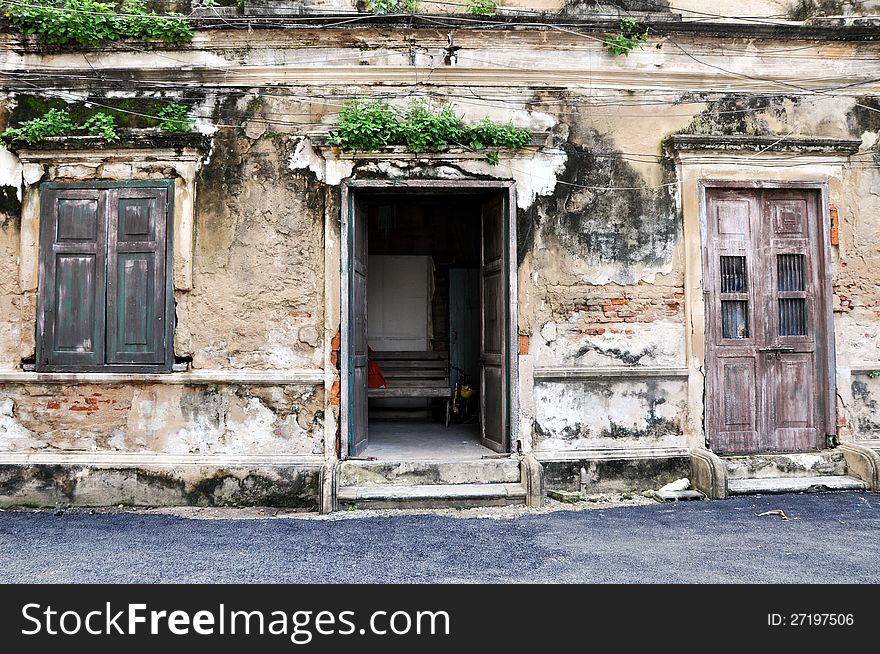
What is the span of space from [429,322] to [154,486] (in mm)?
4778

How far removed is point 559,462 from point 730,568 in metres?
2.00

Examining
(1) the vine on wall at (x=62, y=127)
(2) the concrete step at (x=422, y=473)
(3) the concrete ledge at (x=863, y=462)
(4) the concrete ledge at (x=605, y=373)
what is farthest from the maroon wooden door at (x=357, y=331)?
(3) the concrete ledge at (x=863, y=462)

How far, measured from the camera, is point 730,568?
13.8ft

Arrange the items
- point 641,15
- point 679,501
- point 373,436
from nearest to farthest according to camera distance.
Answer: point 679,501
point 641,15
point 373,436

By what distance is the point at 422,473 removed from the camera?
19.2 feet

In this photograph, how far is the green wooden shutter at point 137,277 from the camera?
5957 mm

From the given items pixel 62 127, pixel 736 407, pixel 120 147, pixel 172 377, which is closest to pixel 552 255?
pixel 736 407

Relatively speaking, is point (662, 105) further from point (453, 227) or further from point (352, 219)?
point (453, 227)

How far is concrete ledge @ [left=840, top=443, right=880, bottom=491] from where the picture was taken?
237 inches

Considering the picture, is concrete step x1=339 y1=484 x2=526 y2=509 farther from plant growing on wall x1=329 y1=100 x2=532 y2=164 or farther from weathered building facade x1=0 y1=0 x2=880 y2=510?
plant growing on wall x1=329 y1=100 x2=532 y2=164

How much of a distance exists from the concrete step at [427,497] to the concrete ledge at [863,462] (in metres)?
3.20

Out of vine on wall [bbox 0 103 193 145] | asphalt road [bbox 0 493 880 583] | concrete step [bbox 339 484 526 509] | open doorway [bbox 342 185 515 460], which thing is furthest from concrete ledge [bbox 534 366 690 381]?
vine on wall [bbox 0 103 193 145]

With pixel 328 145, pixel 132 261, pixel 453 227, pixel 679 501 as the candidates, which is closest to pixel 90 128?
pixel 132 261

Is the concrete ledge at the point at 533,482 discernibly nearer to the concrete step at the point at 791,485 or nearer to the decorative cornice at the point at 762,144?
the concrete step at the point at 791,485
